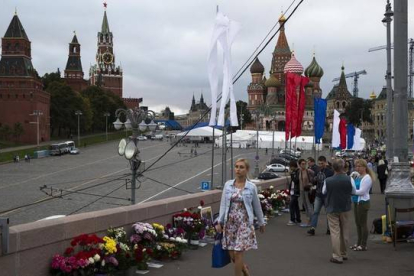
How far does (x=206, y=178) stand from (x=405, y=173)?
41587 millimetres

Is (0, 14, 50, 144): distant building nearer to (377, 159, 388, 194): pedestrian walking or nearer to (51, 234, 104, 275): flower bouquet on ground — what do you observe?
(377, 159, 388, 194): pedestrian walking

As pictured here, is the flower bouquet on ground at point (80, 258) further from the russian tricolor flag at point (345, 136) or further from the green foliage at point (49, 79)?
the green foliage at point (49, 79)

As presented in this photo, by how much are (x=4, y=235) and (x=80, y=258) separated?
41.0 inches

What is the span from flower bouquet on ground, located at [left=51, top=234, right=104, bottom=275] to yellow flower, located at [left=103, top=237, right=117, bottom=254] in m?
0.09

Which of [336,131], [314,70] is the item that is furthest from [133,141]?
[314,70]

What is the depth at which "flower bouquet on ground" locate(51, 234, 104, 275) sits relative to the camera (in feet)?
22.4

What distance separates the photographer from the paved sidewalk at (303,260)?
8.30m

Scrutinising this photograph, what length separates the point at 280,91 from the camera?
513 feet

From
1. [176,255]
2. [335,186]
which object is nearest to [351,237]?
[335,186]

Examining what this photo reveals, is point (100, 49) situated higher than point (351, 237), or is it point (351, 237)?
point (100, 49)

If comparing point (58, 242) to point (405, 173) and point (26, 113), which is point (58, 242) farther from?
point (26, 113)

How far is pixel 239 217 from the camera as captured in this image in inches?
266

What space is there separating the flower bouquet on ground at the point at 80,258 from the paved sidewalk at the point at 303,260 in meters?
1.23

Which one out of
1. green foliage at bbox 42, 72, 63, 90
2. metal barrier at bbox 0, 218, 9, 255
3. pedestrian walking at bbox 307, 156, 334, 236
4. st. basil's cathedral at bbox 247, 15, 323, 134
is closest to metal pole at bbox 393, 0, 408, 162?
pedestrian walking at bbox 307, 156, 334, 236
